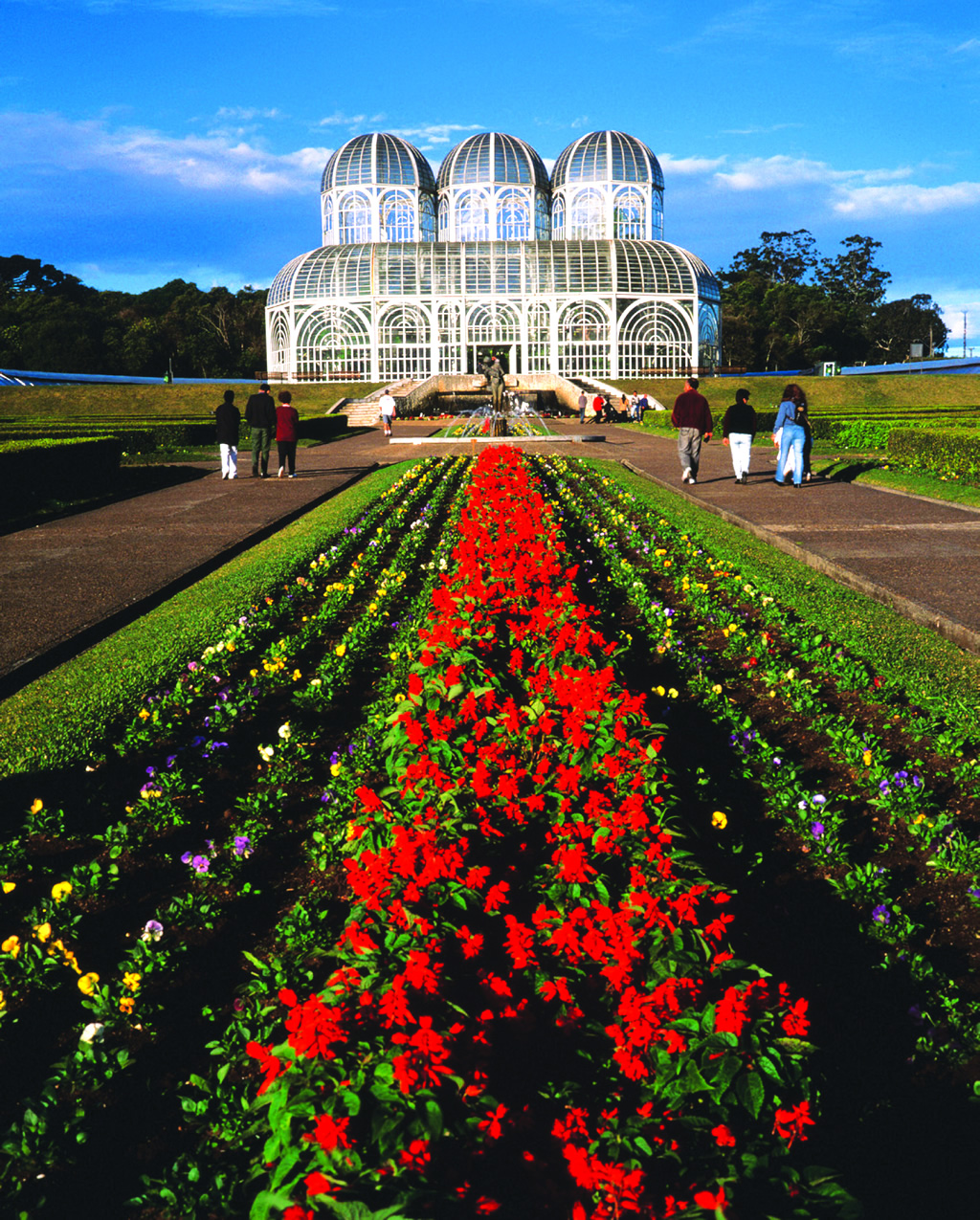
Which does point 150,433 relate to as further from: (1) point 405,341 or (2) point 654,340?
(2) point 654,340

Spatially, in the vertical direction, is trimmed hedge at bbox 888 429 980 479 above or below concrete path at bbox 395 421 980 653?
above

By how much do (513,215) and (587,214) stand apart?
15.7ft

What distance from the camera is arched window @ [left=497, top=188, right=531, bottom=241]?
61.4 m

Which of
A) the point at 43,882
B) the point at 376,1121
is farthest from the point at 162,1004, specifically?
the point at 376,1121

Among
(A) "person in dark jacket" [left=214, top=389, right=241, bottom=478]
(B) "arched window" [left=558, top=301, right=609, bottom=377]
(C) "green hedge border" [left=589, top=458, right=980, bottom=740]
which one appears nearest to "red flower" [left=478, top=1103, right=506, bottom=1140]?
(C) "green hedge border" [left=589, top=458, right=980, bottom=740]

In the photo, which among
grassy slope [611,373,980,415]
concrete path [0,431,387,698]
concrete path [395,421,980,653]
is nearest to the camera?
concrete path [0,431,387,698]

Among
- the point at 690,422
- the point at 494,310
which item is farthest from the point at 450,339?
the point at 690,422

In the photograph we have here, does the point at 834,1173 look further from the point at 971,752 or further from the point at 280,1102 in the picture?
the point at 971,752

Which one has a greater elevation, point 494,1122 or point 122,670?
point 122,670

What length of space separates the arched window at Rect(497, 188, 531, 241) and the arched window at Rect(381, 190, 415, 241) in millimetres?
5730

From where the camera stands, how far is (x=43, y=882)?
3590 millimetres

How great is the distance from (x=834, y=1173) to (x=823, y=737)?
3233 millimetres

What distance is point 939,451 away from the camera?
16.4 m

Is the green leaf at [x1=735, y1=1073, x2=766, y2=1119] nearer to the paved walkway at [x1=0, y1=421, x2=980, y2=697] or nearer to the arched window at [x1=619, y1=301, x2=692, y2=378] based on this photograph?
the paved walkway at [x1=0, y1=421, x2=980, y2=697]
